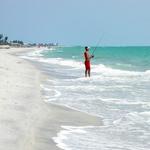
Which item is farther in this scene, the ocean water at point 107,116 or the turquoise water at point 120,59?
the turquoise water at point 120,59

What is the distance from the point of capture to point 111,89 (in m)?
18.2

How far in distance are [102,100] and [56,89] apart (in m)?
3.45

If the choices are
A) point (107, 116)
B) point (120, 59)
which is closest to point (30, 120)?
point (107, 116)

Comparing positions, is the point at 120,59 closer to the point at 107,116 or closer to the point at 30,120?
the point at 107,116

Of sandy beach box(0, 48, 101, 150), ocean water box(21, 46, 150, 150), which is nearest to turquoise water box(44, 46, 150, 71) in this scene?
ocean water box(21, 46, 150, 150)

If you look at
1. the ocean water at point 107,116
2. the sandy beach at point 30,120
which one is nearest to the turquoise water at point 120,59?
the ocean water at point 107,116

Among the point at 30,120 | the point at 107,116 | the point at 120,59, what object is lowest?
the point at 120,59

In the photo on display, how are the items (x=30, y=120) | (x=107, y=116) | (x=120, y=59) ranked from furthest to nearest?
(x=120, y=59) → (x=107, y=116) → (x=30, y=120)

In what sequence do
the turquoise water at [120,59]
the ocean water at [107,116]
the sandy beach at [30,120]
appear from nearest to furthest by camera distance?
the sandy beach at [30,120] → the ocean water at [107,116] → the turquoise water at [120,59]

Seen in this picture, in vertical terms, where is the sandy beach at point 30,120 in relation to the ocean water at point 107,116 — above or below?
above

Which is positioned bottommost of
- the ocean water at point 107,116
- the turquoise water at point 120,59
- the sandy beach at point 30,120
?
the turquoise water at point 120,59

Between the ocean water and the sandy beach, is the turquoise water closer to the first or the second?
the ocean water

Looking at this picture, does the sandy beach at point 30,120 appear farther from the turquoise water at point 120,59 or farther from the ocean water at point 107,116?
the turquoise water at point 120,59

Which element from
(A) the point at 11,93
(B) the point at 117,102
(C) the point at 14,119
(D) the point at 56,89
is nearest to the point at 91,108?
(B) the point at 117,102
